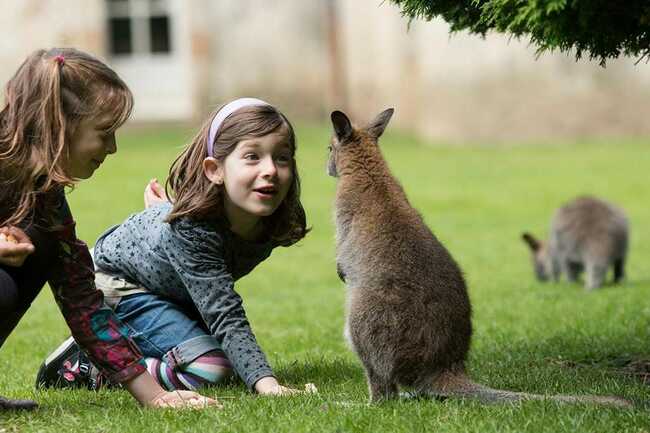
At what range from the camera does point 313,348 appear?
→ 6969 mm

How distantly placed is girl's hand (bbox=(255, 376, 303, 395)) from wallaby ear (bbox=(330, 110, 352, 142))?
114 cm

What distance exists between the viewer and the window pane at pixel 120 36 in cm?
2614

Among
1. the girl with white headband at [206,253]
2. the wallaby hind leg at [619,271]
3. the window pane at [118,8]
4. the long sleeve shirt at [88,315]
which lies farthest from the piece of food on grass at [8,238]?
the window pane at [118,8]

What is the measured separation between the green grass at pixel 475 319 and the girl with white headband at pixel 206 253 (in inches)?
9.3

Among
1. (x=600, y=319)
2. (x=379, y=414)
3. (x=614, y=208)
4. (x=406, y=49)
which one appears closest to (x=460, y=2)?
(x=379, y=414)

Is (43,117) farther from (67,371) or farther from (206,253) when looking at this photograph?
(67,371)

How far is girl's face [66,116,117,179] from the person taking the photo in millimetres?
4566

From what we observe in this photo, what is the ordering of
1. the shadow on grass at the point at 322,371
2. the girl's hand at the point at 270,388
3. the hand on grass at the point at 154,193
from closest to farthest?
the girl's hand at the point at 270,388 → the shadow on grass at the point at 322,371 → the hand on grass at the point at 154,193

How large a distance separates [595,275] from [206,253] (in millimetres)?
6536

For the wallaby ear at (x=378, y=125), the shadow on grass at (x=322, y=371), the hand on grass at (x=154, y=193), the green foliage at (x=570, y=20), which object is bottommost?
the shadow on grass at (x=322, y=371)

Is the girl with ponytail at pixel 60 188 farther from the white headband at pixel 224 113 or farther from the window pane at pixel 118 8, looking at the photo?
the window pane at pixel 118 8

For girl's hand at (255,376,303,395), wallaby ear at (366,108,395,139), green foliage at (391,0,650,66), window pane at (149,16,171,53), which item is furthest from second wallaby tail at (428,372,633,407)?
window pane at (149,16,171,53)

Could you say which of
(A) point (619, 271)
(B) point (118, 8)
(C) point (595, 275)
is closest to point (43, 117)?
(C) point (595, 275)

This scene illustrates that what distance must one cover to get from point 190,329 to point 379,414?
5.31 feet
